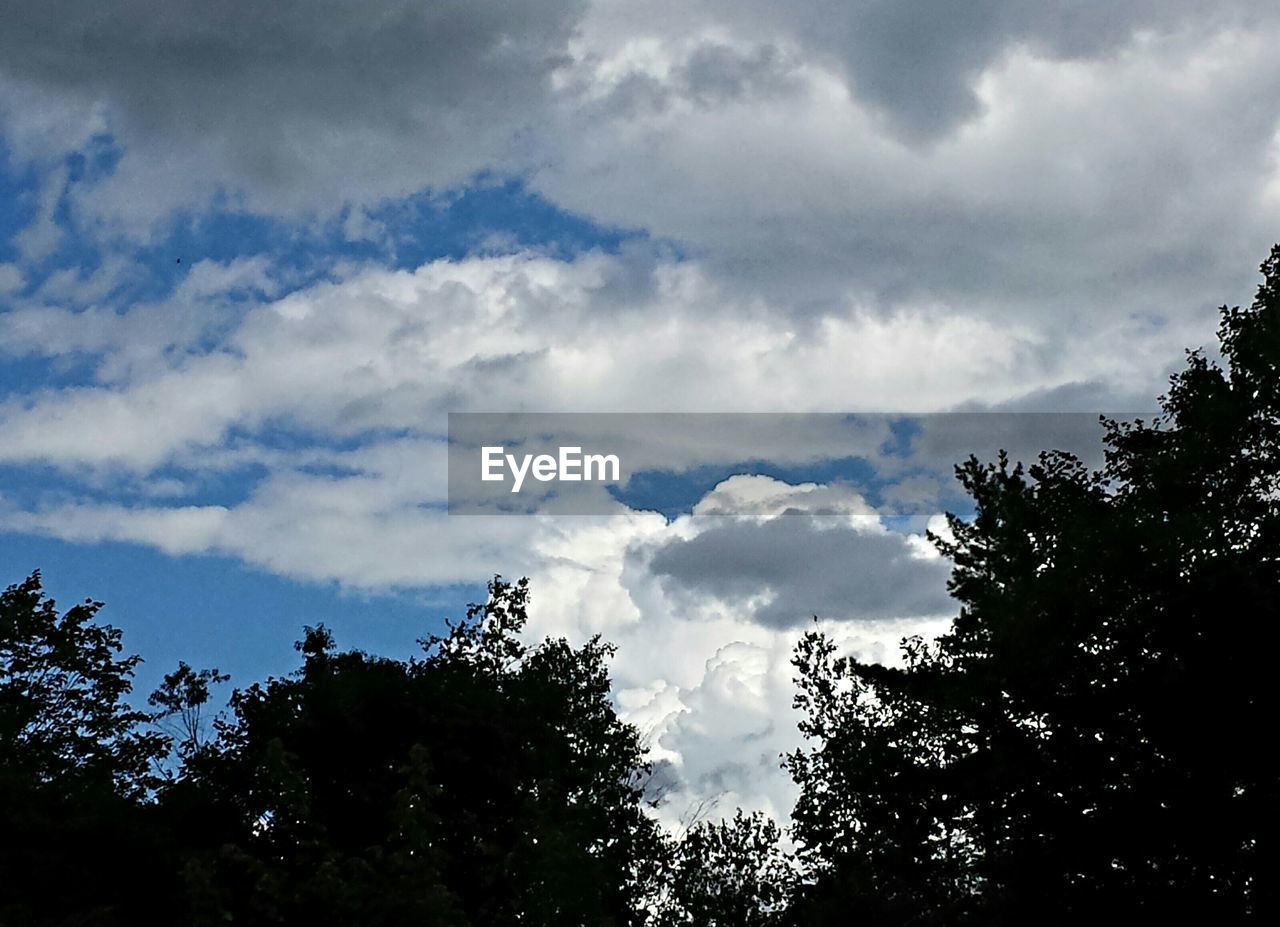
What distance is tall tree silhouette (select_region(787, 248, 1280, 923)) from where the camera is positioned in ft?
96.7

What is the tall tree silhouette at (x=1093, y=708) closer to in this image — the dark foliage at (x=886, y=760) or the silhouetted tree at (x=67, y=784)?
the dark foliage at (x=886, y=760)

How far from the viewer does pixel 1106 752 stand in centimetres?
3225

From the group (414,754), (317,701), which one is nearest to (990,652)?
(414,754)

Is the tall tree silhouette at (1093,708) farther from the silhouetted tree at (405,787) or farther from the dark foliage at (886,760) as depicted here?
the silhouetted tree at (405,787)

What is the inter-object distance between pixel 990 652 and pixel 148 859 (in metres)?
22.9

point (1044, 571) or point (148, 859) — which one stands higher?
point (1044, 571)

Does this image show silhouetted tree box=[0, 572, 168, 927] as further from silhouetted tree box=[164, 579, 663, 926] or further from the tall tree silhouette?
the tall tree silhouette

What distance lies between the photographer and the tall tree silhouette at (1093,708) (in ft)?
96.7

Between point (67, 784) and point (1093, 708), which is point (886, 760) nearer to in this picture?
point (1093, 708)

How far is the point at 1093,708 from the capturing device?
107 ft

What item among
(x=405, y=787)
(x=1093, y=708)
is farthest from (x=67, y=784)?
(x=1093, y=708)

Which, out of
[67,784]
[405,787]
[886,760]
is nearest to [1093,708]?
[886,760]

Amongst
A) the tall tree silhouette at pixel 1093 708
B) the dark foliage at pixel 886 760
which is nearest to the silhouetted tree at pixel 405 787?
the dark foliage at pixel 886 760

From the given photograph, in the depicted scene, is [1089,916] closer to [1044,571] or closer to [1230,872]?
[1230,872]
